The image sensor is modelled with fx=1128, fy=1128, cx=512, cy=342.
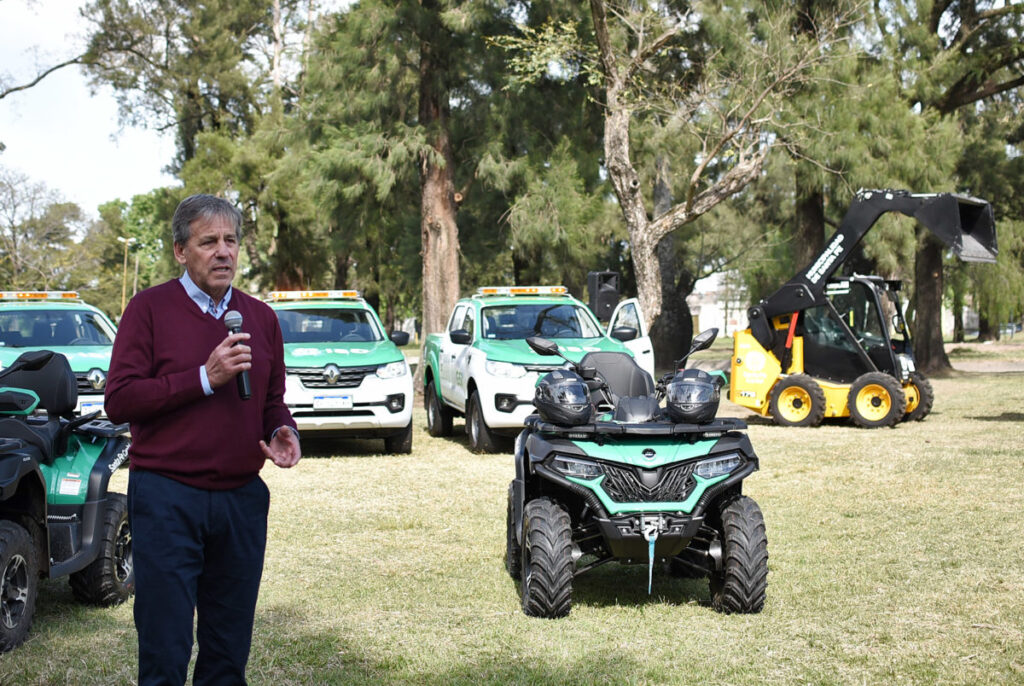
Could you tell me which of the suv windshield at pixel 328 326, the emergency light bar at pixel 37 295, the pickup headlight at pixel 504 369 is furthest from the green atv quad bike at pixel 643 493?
the emergency light bar at pixel 37 295

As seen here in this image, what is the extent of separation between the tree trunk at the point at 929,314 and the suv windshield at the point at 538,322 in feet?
53.8

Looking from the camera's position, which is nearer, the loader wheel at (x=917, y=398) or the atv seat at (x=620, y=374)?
the atv seat at (x=620, y=374)

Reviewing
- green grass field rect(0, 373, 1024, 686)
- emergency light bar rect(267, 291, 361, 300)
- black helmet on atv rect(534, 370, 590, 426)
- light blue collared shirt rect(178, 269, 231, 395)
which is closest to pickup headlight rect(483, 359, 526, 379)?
green grass field rect(0, 373, 1024, 686)

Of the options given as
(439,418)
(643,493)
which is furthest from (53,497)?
(439,418)

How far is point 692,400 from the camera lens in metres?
6.09

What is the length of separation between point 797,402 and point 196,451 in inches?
534

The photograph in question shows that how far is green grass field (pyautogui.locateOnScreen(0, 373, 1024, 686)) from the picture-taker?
17.0ft

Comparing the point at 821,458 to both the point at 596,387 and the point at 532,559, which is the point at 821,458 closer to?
the point at 596,387

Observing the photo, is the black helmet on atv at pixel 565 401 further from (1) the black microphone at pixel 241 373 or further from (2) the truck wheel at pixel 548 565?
(1) the black microphone at pixel 241 373

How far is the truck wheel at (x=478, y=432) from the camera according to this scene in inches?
517

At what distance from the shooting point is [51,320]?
1281 cm

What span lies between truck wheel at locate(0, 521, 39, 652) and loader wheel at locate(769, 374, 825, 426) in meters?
12.1

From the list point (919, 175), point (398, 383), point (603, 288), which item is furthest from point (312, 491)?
point (919, 175)

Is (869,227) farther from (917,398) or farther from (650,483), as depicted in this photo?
(650,483)
